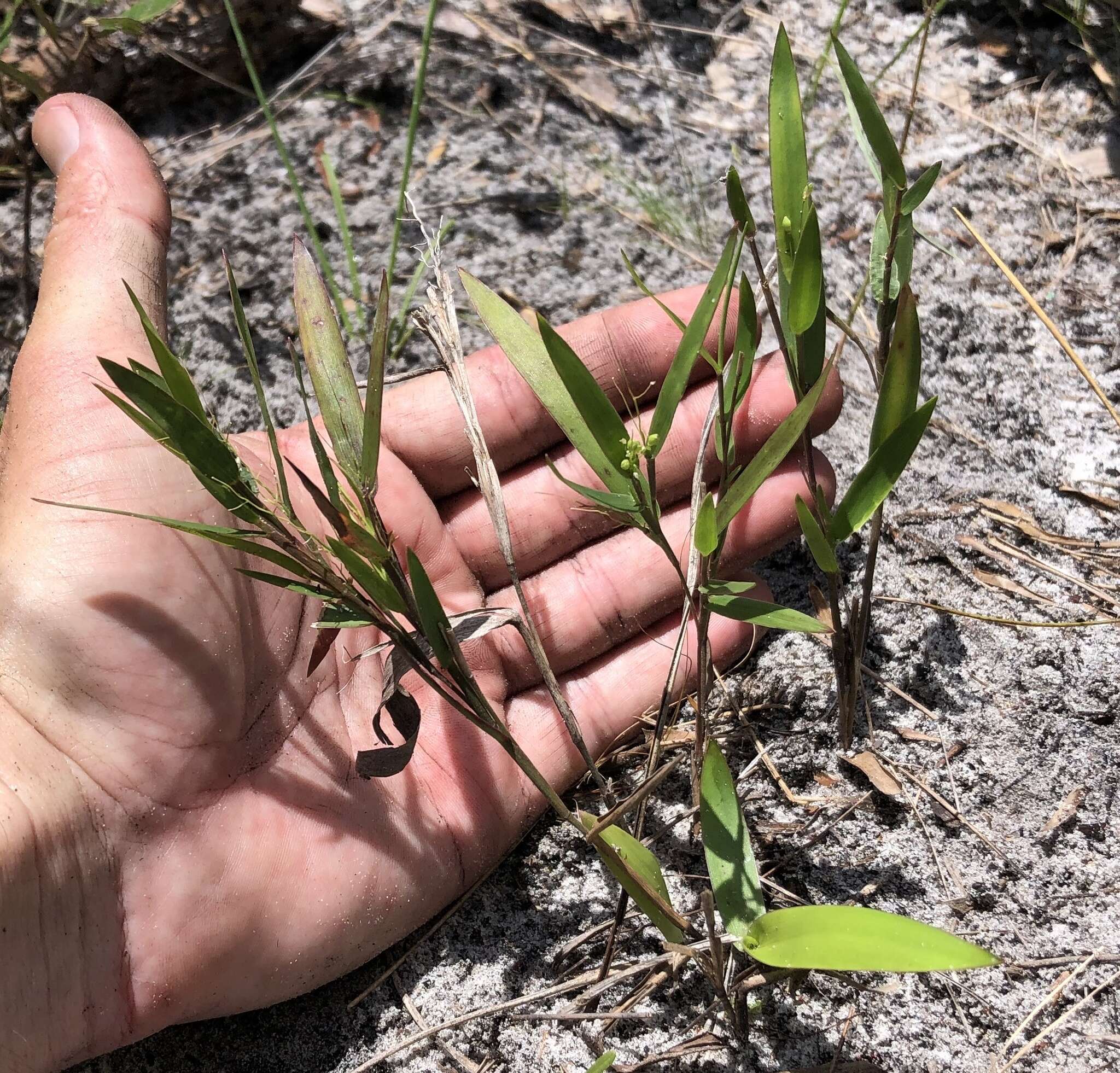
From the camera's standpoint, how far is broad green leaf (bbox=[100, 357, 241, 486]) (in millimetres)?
842

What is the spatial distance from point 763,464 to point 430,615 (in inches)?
14.2

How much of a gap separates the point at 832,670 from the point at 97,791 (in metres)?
0.96

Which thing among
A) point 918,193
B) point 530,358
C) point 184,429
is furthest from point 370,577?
point 918,193

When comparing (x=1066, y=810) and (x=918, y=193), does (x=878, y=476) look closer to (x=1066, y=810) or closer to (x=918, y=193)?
(x=918, y=193)

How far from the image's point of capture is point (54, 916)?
107cm

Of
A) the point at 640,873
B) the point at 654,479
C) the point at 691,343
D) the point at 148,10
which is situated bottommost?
the point at 640,873

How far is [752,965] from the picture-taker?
3.35ft

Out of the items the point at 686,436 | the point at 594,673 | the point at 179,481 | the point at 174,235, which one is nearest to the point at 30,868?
the point at 179,481

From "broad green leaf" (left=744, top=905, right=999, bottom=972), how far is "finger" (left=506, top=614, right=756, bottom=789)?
1.43ft

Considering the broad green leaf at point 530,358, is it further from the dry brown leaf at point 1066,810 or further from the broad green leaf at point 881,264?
the dry brown leaf at point 1066,810

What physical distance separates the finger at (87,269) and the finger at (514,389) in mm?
372

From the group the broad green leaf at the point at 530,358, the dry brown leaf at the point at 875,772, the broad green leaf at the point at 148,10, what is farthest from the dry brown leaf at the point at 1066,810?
the broad green leaf at the point at 148,10

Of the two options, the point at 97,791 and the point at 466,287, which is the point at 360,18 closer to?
the point at 466,287

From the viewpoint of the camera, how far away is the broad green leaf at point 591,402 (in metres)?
0.91
